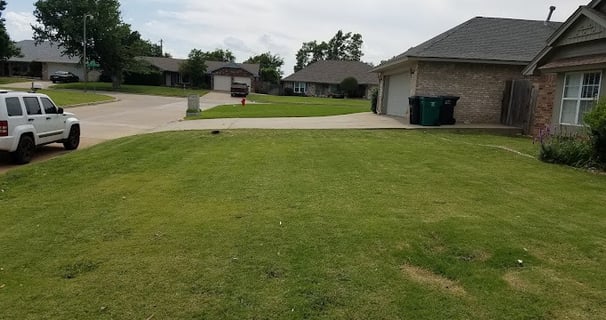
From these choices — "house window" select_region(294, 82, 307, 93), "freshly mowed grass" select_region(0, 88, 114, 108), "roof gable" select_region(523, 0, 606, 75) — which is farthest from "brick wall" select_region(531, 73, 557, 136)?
"house window" select_region(294, 82, 307, 93)

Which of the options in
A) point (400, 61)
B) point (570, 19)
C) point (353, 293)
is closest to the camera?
point (353, 293)

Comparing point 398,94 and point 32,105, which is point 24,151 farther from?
point 398,94

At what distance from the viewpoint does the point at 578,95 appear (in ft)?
48.9

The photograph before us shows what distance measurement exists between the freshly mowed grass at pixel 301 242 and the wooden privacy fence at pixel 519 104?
9.55m

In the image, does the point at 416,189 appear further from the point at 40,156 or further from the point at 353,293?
the point at 40,156

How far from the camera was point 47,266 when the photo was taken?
4.59 metres

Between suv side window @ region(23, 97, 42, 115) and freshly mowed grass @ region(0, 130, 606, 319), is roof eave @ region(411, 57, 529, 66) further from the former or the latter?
suv side window @ region(23, 97, 42, 115)

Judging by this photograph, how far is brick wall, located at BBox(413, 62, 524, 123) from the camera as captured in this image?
2098 cm

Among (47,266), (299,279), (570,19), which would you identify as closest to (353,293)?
(299,279)

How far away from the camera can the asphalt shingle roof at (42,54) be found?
73125 mm

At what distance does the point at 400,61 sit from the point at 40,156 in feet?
50.2

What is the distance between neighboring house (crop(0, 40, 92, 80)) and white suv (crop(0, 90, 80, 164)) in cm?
6537

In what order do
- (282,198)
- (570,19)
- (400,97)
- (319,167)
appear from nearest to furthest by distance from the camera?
(282,198)
(319,167)
(570,19)
(400,97)

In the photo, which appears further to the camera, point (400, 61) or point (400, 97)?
point (400, 97)
